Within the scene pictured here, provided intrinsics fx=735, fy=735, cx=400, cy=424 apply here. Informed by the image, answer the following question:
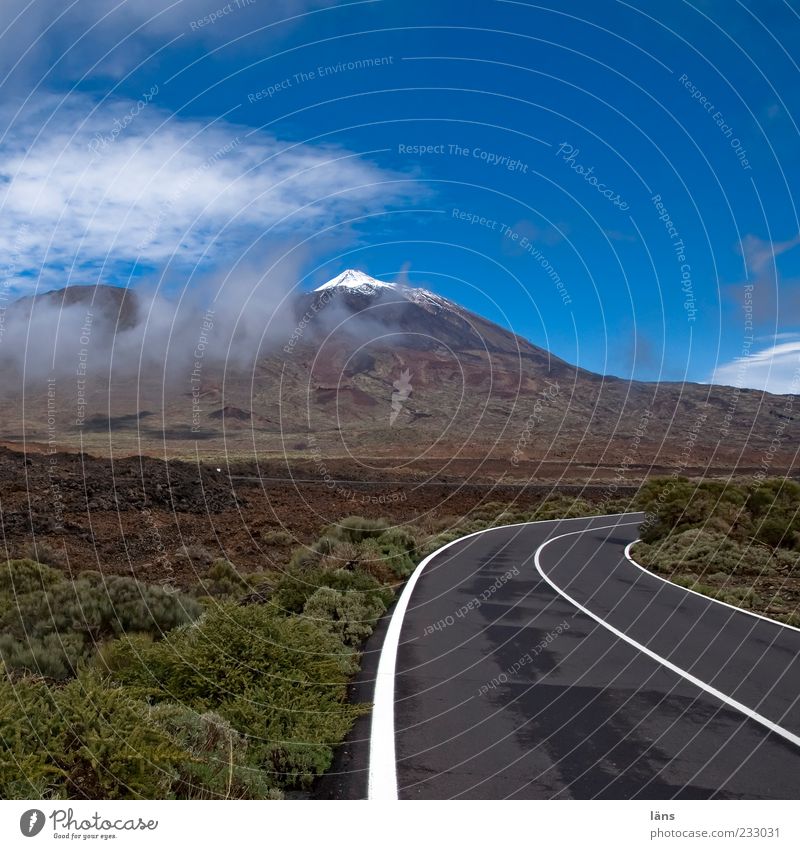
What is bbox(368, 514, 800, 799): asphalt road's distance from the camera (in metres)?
5.22

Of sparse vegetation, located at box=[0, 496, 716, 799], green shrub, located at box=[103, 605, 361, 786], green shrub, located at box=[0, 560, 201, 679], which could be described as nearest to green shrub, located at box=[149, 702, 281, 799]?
sparse vegetation, located at box=[0, 496, 716, 799]

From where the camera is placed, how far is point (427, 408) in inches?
4788

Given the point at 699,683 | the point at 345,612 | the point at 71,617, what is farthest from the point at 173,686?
the point at 699,683

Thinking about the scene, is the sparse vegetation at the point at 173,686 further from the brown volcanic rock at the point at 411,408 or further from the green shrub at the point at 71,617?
the brown volcanic rock at the point at 411,408

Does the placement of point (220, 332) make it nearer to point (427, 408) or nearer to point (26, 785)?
point (427, 408)

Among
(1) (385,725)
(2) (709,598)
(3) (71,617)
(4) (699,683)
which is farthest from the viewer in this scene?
(2) (709,598)

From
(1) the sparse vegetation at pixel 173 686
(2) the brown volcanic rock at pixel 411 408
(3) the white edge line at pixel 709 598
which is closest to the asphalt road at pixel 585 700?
(3) the white edge line at pixel 709 598

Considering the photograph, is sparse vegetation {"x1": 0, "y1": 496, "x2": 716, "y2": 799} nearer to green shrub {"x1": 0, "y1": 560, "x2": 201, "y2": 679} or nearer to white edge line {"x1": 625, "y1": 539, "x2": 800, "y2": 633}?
green shrub {"x1": 0, "y1": 560, "x2": 201, "y2": 679}

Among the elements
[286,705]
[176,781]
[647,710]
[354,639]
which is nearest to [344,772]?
[286,705]

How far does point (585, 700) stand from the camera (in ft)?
24.2

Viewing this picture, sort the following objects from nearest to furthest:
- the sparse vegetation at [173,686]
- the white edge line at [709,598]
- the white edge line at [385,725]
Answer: the sparse vegetation at [173,686] → the white edge line at [385,725] → the white edge line at [709,598]

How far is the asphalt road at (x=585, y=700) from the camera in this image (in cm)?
522

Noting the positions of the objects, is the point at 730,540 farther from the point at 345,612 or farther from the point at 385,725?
the point at 385,725

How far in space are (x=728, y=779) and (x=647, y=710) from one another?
1.87 m
